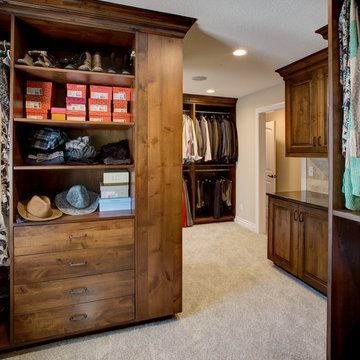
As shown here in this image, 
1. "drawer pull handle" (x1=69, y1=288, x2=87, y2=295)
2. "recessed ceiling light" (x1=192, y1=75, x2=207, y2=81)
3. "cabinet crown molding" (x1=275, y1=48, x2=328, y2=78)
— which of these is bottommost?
"drawer pull handle" (x1=69, y1=288, x2=87, y2=295)

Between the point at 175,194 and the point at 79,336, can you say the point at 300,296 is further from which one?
the point at 79,336

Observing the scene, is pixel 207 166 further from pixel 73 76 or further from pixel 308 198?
pixel 73 76

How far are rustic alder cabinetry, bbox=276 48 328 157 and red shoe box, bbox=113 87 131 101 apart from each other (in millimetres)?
1989

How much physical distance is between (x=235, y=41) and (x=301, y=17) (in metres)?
0.59

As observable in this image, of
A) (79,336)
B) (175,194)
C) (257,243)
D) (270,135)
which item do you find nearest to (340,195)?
(175,194)

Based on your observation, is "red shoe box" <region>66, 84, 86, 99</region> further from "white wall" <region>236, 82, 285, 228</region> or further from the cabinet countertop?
"white wall" <region>236, 82, 285, 228</region>

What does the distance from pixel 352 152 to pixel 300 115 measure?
2252 mm

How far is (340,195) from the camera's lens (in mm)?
1048

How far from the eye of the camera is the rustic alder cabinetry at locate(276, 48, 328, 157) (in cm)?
267

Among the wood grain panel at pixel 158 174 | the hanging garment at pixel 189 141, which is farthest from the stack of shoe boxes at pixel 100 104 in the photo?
the hanging garment at pixel 189 141

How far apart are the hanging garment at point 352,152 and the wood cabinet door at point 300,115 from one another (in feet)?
6.40

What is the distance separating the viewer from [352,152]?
0.93 m

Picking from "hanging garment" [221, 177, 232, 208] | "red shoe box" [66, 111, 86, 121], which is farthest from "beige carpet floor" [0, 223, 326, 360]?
"hanging garment" [221, 177, 232, 208]

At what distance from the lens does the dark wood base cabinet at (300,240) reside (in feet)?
7.84
